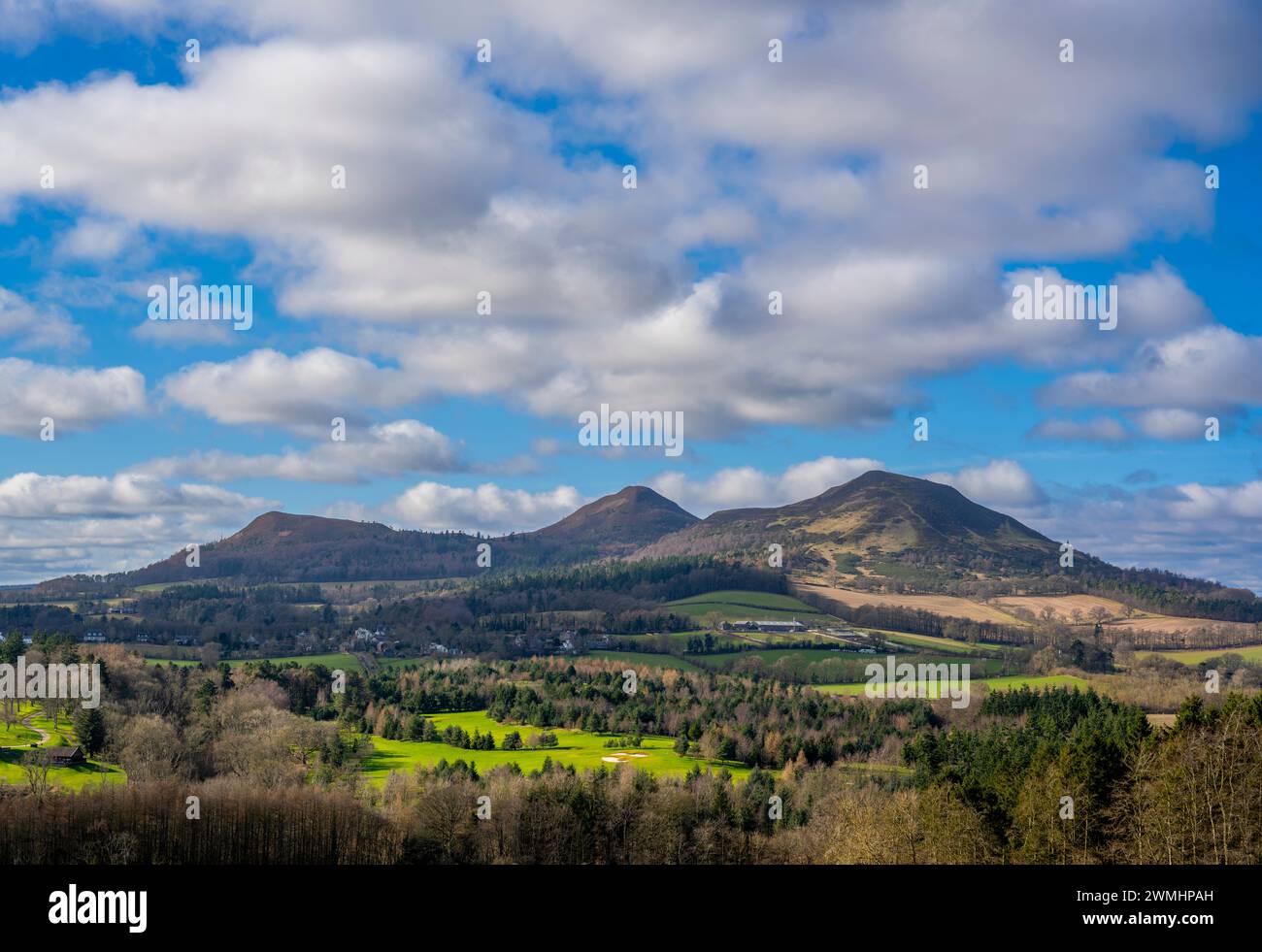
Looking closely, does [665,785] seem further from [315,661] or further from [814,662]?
[315,661]

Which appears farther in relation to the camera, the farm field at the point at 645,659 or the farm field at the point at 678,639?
the farm field at the point at 678,639

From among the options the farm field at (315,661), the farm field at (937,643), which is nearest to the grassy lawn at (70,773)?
the farm field at (315,661)

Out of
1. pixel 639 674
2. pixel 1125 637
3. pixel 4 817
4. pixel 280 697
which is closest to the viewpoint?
pixel 4 817

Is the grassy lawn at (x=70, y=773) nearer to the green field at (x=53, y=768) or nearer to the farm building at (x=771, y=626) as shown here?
the green field at (x=53, y=768)
